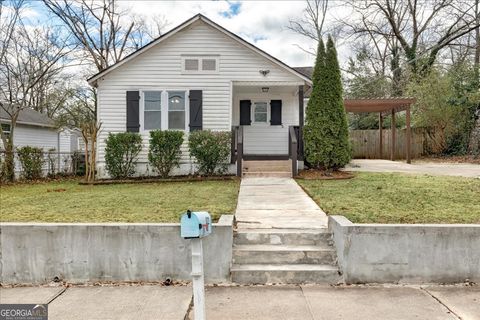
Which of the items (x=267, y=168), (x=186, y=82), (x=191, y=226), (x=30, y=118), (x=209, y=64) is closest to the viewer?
(x=191, y=226)

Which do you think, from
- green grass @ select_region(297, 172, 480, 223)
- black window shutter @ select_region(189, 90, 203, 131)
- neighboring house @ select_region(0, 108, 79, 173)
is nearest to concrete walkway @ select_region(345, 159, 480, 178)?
green grass @ select_region(297, 172, 480, 223)

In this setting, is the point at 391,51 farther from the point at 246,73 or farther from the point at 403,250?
the point at 403,250

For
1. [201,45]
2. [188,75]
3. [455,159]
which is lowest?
[455,159]

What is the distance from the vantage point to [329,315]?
11.1 ft

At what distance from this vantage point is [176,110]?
1285cm

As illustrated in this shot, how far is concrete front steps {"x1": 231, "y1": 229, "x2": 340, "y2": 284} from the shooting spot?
13.9 feet

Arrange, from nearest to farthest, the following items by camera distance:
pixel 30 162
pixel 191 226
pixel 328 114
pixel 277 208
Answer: pixel 191 226
pixel 277 208
pixel 328 114
pixel 30 162

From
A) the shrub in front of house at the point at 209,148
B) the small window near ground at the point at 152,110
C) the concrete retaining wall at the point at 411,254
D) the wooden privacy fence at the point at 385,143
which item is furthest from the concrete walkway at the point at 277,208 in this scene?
the wooden privacy fence at the point at 385,143

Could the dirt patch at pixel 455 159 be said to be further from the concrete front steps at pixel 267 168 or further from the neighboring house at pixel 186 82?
the neighboring house at pixel 186 82

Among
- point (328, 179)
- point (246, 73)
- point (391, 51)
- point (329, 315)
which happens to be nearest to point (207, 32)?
point (246, 73)

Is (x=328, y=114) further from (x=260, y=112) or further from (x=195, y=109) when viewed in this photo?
(x=195, y=109)

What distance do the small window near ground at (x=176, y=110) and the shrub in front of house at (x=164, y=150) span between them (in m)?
1.19

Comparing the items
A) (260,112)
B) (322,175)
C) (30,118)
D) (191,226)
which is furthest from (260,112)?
(30,118)

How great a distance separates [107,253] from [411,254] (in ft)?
11.9
